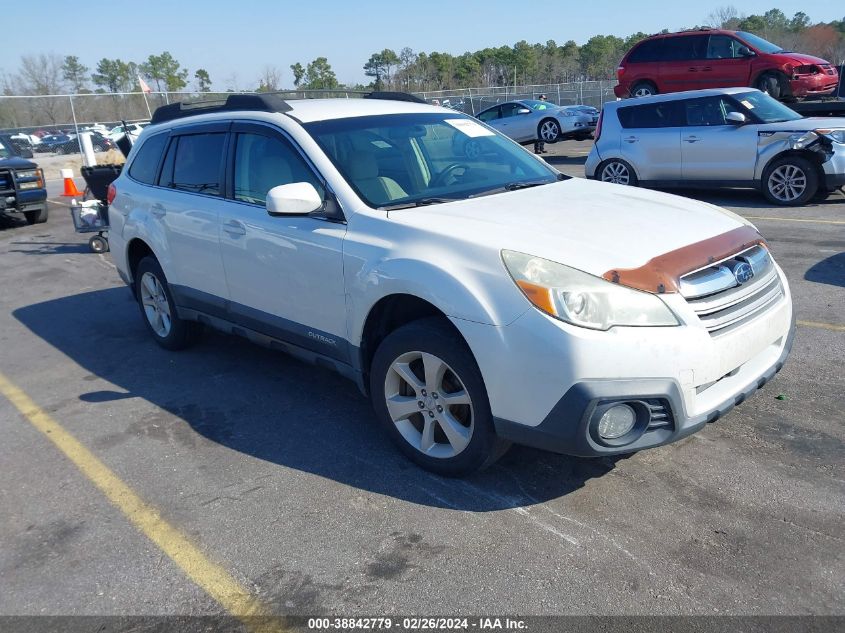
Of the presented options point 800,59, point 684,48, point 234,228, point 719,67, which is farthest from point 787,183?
point 234,228

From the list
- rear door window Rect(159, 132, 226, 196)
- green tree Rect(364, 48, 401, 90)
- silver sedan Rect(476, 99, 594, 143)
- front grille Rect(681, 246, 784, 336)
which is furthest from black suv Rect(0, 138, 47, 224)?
green tree Rect(364, 48, 401, 90)

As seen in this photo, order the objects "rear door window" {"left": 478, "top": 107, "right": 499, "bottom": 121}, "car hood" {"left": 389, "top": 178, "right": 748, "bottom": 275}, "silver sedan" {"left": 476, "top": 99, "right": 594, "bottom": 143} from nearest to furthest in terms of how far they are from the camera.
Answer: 1. "car hood" {"left": 389, "top": 178, "right": 748, "bottom": 275}
2. "silver sedan" {"left": 476, "top": 99, "right": 594, "bottom": 143}
3. "rear door window" {"left": 478, "top": 107, "right": 499, "bottom": 121}

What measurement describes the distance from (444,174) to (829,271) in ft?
15.3

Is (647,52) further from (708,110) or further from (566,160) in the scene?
(708,110)

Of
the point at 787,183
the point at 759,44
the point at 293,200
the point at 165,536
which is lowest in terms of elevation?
the point at 165,536

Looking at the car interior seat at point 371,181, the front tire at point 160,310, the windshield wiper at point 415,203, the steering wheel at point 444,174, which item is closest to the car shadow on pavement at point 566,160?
the front tire at point 160,310

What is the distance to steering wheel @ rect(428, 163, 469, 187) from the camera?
434 centimetres

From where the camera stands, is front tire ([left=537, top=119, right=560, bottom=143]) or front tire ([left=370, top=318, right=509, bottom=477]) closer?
front tire ([left=370, top=318, right=509, bottom=477])

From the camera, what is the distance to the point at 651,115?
1177 cm

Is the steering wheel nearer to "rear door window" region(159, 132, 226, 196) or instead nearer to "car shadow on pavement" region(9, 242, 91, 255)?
"rear door window" region(159, 132, 226, 196)

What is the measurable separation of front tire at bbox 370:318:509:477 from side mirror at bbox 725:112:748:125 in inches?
349

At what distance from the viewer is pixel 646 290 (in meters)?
3.13

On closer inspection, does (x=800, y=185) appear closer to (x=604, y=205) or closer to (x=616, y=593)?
(x=604, y=205)

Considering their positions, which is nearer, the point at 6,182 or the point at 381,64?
the point at 6,182
